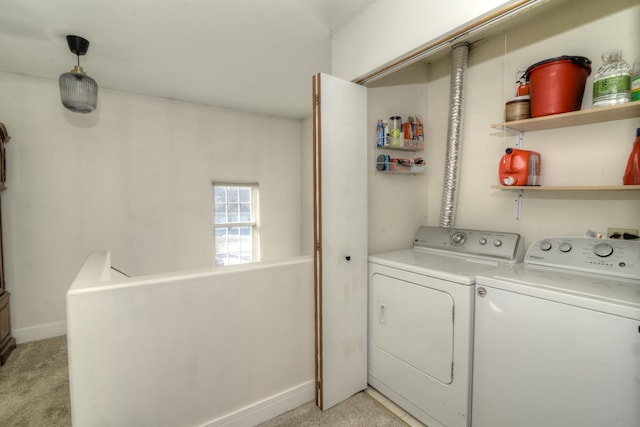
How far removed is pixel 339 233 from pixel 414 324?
2.39ft

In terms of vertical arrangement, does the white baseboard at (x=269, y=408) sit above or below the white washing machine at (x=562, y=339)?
below

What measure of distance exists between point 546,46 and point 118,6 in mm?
2675

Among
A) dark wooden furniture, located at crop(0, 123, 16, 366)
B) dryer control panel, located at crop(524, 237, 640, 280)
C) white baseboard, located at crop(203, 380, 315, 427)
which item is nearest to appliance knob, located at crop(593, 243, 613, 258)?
dryer control panel, located at crop(524, 237, 640, 280)

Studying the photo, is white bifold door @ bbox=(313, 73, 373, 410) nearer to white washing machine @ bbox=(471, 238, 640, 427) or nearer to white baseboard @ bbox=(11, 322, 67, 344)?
white washing machine @ bbox=(471, 238, 640, 427)

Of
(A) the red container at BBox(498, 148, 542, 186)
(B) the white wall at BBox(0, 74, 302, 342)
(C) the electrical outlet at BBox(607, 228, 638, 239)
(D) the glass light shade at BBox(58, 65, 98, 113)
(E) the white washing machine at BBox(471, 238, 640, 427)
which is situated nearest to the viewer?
(E) the white washing machine at BBox(471, 238, 640, 427)

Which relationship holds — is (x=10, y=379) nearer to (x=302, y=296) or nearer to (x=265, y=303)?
(x=265, y=303)

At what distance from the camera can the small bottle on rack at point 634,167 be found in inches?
56.9

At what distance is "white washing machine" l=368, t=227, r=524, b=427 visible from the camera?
5.25 ft

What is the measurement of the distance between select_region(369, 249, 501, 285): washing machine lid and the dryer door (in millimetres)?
99

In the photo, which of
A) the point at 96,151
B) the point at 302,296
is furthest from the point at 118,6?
the point at 302,296

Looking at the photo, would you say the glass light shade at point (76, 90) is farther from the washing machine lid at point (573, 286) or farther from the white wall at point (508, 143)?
the washing machine lid at point (573, 286)

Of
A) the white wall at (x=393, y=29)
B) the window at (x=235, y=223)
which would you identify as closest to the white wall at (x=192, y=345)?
the white wall at (x=393, y=29)

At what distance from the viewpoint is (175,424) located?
5.34 ft

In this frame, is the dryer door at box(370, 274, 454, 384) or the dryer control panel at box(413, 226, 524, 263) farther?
the dryer control panel at box(413, 226, 524, 263)
